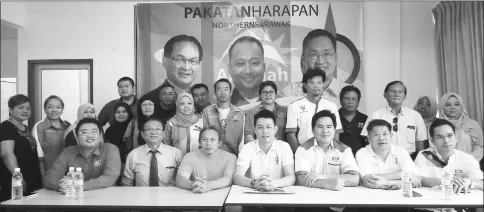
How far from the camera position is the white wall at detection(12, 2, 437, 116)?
4652mm

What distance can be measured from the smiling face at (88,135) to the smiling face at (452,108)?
306 cm

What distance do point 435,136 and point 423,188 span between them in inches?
15.4

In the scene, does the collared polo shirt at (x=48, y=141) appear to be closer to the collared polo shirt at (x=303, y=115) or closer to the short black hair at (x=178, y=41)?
the short black hair at (x=178, y=41)

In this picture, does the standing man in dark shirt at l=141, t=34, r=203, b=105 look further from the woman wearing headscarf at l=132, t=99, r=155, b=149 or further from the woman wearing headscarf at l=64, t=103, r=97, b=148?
the woman wearing headscarf at l=64, t=103, r=97, b=148

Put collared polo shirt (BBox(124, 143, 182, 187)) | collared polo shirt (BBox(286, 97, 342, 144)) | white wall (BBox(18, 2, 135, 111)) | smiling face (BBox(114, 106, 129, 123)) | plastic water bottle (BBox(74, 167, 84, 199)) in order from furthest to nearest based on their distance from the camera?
1. white wall (BBox(18, 2, 135, 111))
2. smiling face (BBox(114, 106, 129, 123))
3. collared polo shirt (BBox(286, 97, 342, 144))
4. collared polo shirt (BBox(124, 143, 182, 187))
5. plastic water bottle (BBox(74, 167, 84, 199))

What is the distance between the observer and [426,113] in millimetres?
3969

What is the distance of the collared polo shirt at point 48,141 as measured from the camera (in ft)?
11.7

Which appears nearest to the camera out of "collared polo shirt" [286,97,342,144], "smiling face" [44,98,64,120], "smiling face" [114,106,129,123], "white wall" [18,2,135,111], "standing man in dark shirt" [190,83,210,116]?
"collared polo shirt" [286,97,342,144]

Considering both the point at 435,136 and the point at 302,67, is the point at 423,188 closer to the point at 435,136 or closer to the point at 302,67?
the point at 435,136

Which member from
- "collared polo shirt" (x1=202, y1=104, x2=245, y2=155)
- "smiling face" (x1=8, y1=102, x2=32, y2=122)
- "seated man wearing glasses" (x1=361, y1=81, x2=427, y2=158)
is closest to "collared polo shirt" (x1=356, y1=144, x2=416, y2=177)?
"seated man wearing glasses" (x1=361, y1=81, x2=427, y2=158)

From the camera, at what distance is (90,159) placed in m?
3.02

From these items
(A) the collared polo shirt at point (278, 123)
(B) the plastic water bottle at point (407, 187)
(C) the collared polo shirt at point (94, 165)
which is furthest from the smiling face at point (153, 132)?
(B) the plastic water bottle at point (407, 187)

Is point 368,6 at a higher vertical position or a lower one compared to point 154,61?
higher

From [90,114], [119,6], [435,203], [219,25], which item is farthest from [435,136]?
[119,6]
